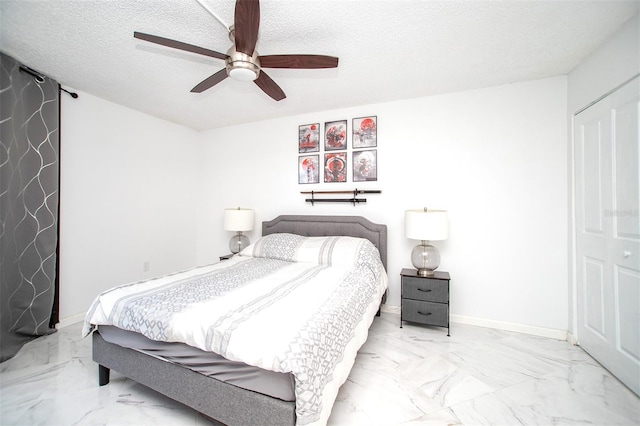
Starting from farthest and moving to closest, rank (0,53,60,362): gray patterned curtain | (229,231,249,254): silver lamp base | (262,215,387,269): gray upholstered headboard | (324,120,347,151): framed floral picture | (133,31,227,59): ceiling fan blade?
(229,231,249,254): silver lamp base
(324,120,347,151): framed floral picture
(262,215,387,269): gray upholstered headboard
(0,53,60,362): gray patterned curtain
(133,31,227,59): ceiling fan blade

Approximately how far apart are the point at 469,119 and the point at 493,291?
1827 millimetres

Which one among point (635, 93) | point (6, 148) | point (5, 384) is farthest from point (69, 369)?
point (635, 93)

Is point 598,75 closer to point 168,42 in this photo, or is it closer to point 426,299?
point 426,299

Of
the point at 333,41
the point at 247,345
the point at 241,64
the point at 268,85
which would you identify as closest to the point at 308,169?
the point at 268,85

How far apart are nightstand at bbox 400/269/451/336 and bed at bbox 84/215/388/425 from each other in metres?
0.60

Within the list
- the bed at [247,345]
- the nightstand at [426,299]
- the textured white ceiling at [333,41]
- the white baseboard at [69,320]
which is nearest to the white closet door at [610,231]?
the textured white ceiling at [333,41]

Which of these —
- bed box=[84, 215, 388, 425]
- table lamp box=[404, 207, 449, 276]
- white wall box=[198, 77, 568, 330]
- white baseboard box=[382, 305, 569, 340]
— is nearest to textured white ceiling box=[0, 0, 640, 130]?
white wall box=[198, 77, 568, 330]

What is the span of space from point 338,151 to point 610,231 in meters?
2.55

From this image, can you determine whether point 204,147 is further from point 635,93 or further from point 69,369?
point 635,93

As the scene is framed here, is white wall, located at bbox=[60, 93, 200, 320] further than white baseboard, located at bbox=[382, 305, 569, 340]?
Yes

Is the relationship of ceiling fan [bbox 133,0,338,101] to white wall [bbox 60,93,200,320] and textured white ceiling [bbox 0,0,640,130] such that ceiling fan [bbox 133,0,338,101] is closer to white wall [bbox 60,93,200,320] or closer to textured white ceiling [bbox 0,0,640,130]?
textured white ceiling [bbox 0,0,640,130]

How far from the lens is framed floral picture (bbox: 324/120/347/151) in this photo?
3301 mm

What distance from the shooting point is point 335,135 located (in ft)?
11.0

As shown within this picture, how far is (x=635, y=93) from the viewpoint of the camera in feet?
5.63
